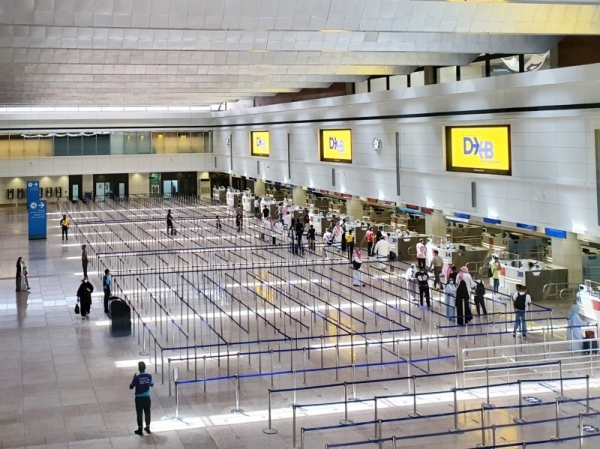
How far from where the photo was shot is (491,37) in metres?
23.3

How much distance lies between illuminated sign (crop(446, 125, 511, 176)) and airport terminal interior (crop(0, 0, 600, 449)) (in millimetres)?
81

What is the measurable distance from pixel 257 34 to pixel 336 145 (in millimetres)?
19455

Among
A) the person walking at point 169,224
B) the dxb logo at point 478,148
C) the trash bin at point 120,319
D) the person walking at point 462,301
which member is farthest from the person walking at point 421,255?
the person walking at point 169,224

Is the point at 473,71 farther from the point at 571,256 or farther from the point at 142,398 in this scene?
the point at 142,398

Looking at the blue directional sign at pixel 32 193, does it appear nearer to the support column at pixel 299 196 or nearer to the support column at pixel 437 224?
the support column at pixel 299 196

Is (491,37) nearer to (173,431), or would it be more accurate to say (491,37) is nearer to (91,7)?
(91,7)

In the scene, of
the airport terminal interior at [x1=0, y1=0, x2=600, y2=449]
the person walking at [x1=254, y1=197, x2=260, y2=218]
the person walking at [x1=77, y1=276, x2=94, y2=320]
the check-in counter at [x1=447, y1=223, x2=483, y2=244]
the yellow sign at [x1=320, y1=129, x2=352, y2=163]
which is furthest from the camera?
the person walking at [x1=254, y1=197, x2=260, y2=218]

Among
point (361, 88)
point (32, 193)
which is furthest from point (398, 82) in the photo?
point (32, 193)

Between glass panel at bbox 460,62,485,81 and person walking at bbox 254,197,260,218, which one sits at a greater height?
glass panel at bbox 460,62,485,81

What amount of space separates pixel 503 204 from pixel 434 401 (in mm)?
13473

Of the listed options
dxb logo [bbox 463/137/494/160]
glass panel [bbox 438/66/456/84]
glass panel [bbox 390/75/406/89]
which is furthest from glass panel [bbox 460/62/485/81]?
glass panel [bbox 390/75/406/89]

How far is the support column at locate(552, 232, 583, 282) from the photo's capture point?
78.7 ft

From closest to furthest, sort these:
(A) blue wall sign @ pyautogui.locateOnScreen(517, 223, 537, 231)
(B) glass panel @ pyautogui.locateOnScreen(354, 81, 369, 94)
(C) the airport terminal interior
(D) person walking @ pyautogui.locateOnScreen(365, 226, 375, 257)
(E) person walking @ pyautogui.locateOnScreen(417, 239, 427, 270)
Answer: (C) the airport terminal interior → (A) blue wall sign @ pyautogui.locateOnScreen(517, 223, 537, 231) → (E) person walking @ pyautogui.locateOnScreen(417, 239, 427, 270) → (D) person walking @ pyautogui.locateOnScreen(365, 226, 375, 257) → (B) glass panel @ pyautogui.locateOnScreen(354, 81, 369, 94)

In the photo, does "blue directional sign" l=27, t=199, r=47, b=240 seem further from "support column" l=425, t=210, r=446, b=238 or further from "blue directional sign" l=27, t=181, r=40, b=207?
"support column" l=425, t=210, r=446, b=238
